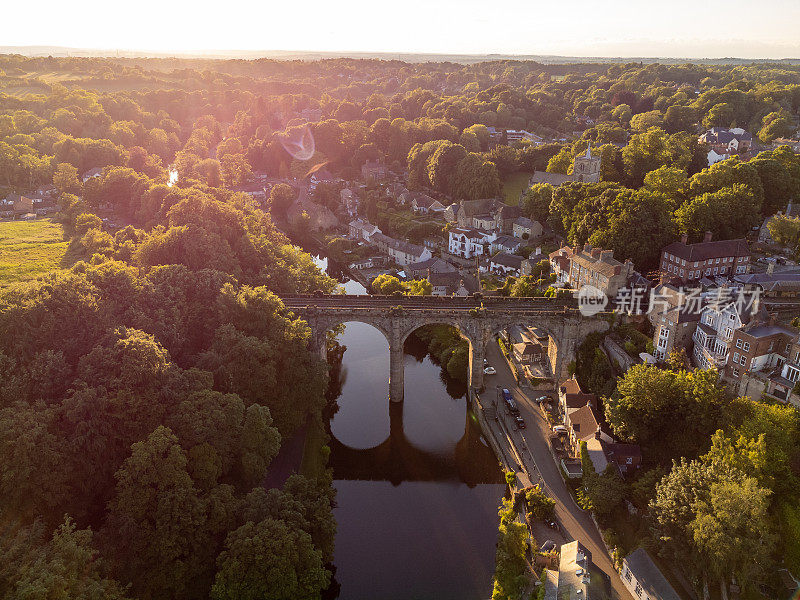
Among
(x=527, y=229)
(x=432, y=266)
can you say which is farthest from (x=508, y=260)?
(x=432, y=266)

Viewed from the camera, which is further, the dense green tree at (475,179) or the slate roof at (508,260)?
the dense green tree at (475,179)

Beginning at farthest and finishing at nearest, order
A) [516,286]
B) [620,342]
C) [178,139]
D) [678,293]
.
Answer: [178,139]
[516,286]
[620,342]
[678,293]

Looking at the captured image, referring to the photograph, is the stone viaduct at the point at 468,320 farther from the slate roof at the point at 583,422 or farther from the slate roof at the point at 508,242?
the slate roof at the point at 508,242

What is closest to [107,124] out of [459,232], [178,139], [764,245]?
[178,139]

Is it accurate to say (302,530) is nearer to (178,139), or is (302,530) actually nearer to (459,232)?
(459,232)

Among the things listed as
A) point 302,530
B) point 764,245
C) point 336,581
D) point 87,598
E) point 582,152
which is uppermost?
point 582,152

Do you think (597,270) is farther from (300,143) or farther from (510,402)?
(300,143)

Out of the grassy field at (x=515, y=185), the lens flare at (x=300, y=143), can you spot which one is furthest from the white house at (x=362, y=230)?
the lens flare at (x=300, y=143)

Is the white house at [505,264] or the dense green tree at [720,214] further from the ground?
the dense green tree at [720,214]

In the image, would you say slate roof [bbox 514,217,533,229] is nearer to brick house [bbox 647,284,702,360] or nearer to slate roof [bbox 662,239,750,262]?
slate roof [bbox 662,239,750,262]
